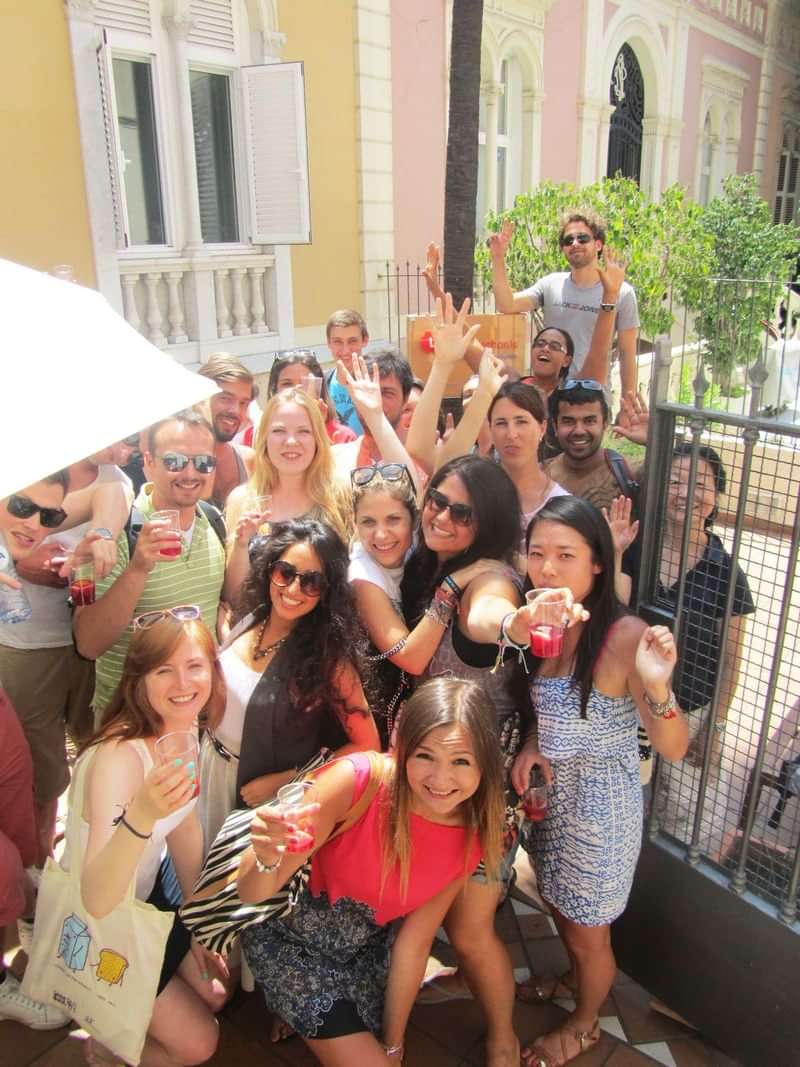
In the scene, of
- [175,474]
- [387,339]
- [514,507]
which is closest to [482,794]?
[514,507]

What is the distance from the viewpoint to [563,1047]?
2475 mm

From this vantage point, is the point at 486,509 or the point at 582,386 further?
the point at 582,386

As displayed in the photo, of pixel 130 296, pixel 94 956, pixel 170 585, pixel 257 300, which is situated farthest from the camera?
pixel 257 300

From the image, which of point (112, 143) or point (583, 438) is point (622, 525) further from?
point (112, 143)

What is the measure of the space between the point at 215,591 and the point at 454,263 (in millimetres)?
4008

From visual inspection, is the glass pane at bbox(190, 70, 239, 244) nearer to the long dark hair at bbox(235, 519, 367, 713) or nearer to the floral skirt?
the long dark hair at bbox(235, 519, 367, 713)

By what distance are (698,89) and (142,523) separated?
18.1 m

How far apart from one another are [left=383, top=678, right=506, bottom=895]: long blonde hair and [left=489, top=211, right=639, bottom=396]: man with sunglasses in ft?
8.56

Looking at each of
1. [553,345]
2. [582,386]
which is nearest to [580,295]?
[553,345]

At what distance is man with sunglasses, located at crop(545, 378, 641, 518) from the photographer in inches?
127

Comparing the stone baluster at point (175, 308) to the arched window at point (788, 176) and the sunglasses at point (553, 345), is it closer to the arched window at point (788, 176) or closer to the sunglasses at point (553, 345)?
the sunglasses at point (553, 345)

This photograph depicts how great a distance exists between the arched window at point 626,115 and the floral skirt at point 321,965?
15.2 m

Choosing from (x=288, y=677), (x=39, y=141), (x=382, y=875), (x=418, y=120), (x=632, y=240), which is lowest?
(x=382, y=875)

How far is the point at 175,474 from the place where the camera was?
290 centimetres
